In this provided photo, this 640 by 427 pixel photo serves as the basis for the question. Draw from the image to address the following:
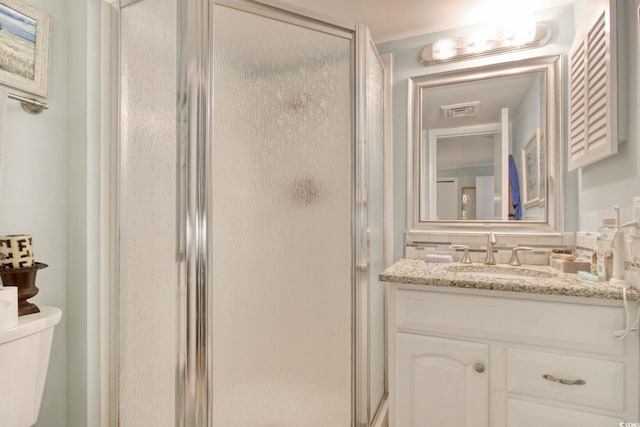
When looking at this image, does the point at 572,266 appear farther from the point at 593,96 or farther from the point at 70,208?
the point at 70,208

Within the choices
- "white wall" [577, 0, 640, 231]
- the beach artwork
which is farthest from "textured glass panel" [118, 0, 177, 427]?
"white wall" [577, 0, 640, 231]

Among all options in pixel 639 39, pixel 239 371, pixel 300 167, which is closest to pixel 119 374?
pixel 239 371

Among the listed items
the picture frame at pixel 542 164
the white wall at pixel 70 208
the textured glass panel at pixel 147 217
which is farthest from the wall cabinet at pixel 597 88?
the white wall at pixel 70 208

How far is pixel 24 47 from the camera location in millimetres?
1119

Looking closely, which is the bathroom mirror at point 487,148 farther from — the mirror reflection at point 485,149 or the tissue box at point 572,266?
the tissue box at point 572,266

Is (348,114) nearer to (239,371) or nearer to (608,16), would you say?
(608,16)

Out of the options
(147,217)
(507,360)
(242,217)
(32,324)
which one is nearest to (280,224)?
(242,217)

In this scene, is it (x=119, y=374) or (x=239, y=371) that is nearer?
(x=239, y=371)

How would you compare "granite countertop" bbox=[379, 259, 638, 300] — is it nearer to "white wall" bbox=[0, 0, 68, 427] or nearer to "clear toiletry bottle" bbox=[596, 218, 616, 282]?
"clear toiletry bottle" bbox=[596, 218, 616, 282]

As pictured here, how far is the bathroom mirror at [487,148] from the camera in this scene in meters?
1.60

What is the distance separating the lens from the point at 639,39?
1061mm

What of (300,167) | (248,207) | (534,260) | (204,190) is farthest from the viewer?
(534,260)

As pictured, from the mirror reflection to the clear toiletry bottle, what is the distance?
1.31 feet

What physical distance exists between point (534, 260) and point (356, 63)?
1.31 m
